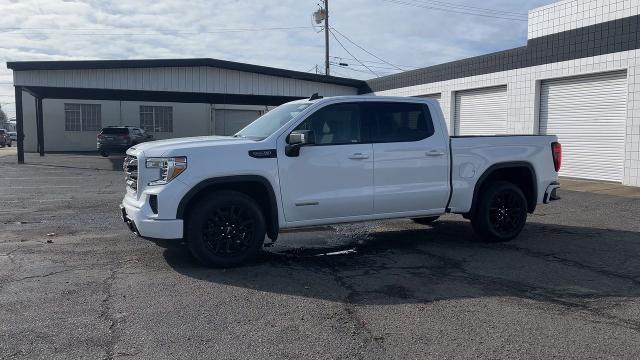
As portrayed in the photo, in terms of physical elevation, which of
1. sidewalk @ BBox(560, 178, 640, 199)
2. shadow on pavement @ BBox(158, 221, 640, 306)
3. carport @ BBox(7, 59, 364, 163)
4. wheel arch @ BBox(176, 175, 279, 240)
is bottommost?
shadow on pavement @ BBox(158, 221, 640, 306)

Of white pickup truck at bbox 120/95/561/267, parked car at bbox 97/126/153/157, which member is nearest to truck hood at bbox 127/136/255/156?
white pickup truck at bbox 120/95/561/267

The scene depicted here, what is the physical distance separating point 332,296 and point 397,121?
2.85 metres

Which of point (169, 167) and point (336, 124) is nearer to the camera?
point (169, 167)

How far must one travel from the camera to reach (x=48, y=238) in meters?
8.23

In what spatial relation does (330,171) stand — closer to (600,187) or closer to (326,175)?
(326,175)

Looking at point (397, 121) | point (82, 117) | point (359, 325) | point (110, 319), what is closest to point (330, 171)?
point (397, 121)

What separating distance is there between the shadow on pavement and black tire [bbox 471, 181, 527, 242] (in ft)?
0.61

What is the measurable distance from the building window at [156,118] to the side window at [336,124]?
3500 cm

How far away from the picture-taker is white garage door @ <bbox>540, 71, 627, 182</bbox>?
50.5 feet

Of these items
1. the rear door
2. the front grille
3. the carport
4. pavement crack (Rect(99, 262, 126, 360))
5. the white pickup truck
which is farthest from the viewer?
the carport

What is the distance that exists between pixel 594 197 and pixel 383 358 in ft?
35.6

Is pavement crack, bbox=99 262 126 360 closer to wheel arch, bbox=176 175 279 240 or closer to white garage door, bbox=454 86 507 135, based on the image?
wheel arch, bbox=176 175 279 240

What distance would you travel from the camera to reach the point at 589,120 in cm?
1630

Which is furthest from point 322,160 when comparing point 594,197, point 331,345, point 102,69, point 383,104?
point 102,69
